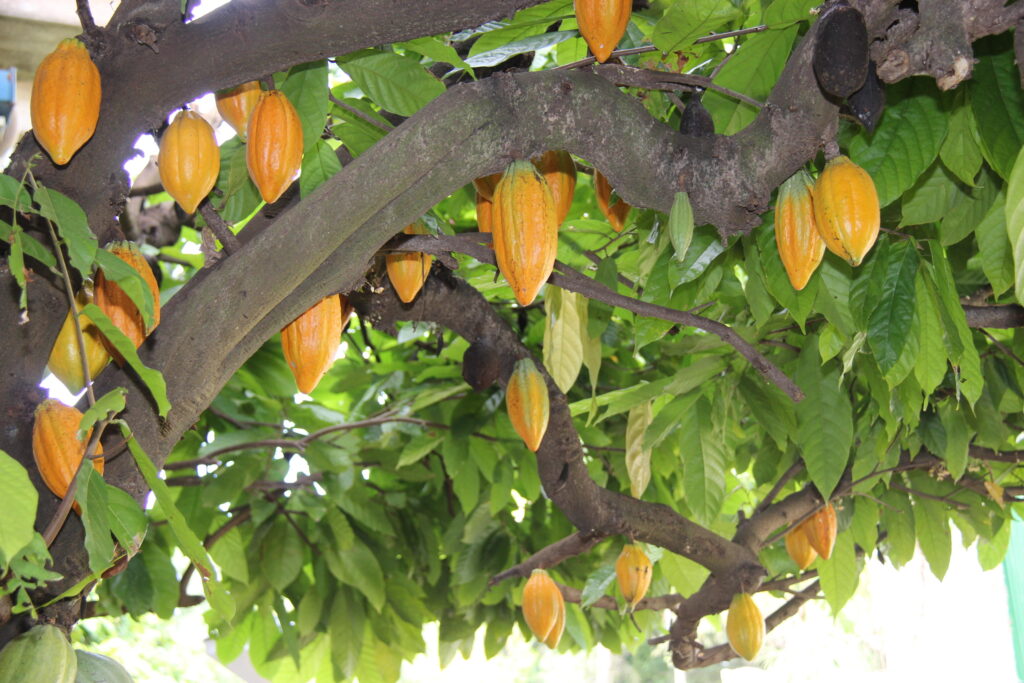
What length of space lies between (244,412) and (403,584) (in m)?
0.70

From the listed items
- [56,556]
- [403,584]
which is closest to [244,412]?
[403,584]

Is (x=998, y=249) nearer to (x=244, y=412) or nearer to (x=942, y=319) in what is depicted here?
(x=942, y=319)

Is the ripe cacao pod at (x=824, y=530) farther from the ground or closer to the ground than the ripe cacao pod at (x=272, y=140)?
closer to the ground

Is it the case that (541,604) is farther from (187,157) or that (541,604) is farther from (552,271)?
(187,157)

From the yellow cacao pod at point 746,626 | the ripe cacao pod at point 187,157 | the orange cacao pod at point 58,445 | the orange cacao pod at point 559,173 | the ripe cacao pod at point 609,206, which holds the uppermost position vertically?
the ripe cacao pod at point 187,157

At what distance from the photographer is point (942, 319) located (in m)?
1.44

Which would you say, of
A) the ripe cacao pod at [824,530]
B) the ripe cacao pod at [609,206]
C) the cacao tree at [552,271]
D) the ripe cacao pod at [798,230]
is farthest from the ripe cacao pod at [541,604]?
the ripe cacao pod at [798,230]

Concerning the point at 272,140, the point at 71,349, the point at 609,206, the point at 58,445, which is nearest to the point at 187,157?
the point at 272,140

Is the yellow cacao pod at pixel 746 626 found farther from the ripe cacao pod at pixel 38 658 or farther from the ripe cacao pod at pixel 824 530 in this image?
the ripe cacao pod at pixel 38 658

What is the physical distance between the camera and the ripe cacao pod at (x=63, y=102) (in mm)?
969

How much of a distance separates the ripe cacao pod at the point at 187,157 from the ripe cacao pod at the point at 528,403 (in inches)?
28.1

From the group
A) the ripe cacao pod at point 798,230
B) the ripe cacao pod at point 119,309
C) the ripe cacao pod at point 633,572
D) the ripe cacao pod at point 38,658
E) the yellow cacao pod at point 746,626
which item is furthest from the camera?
the yellow cacao pod at point 746,626

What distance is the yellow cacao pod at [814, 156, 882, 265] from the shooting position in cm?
109

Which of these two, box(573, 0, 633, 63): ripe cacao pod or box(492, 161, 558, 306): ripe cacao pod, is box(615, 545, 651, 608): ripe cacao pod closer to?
box(492, 161, 558, 306): ripe cacao pod
